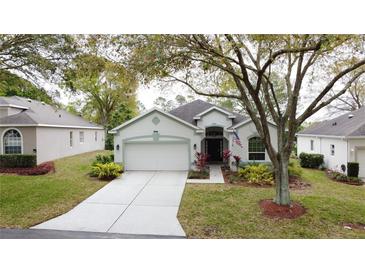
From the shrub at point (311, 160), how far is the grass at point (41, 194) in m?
9.45

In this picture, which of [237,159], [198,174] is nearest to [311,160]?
[237,159]

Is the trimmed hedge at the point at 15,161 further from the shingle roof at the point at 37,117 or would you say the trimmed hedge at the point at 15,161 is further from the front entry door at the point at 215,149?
the front entry door at the point at 215,149

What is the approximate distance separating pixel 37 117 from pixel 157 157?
7100 millimetres

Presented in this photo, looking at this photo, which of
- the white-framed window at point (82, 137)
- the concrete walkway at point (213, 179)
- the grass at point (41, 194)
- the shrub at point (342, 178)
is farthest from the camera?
the white-framed window at point (82, 137)

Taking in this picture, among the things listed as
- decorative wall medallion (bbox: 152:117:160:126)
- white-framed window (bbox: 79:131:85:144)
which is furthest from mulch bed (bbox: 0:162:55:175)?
decorative wall medallion (bbox: 152:117:160:126)

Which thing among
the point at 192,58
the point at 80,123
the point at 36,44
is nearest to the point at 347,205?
the point at 192,58

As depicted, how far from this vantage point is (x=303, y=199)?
22.1 ft

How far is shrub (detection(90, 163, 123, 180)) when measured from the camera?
8961 millimetres

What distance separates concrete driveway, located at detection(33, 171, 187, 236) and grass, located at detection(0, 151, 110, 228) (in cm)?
40

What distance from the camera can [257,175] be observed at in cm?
879

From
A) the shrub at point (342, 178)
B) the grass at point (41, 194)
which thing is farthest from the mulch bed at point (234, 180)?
the grass at point (41, 194)

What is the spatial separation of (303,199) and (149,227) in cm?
465

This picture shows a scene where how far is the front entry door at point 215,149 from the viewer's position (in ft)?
41.4

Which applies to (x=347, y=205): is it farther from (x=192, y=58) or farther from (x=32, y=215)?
(x=32, y=215)
